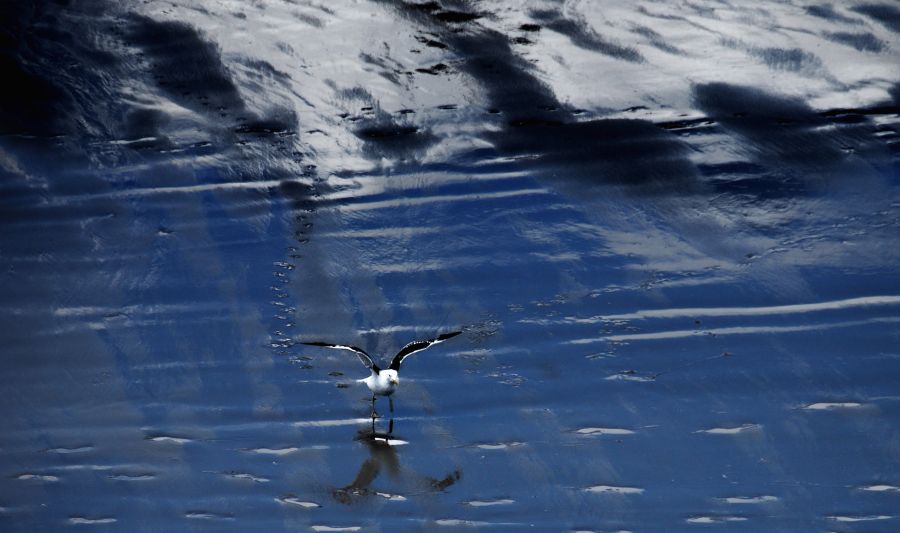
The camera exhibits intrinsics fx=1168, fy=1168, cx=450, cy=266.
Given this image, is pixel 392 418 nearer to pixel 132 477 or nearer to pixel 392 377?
pixel 392 377

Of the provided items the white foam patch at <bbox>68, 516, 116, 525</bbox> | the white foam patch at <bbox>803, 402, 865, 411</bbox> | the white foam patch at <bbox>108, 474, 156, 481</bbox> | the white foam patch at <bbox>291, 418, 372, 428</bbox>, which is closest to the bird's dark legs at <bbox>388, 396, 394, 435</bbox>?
the white foam patch at <bbox>291, 418, 372, 428</bbox>

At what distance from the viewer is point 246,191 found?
23.5 feet

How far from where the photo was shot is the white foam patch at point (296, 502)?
5.03 m

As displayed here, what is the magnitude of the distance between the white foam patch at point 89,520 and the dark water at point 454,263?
30 mm

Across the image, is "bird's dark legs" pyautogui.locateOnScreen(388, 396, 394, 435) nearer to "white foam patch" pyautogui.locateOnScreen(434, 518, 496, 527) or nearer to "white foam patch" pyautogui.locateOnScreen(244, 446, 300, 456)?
"white foam patch" pyautogui.locateOnScreen(244, 446, 300, 456)

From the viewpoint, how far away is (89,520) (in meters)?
5.09

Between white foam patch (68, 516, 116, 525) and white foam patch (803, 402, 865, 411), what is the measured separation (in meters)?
3.18

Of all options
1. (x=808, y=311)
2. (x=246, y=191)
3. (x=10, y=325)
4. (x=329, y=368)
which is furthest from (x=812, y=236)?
(x=10, y=325)

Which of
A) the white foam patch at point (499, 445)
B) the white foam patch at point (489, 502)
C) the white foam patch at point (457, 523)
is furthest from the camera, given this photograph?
the white foam patch at point (499, 445)

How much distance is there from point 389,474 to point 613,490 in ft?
3.21

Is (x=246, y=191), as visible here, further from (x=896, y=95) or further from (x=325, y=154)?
(x=896, y=95)

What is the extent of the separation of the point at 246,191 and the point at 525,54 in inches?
83.6

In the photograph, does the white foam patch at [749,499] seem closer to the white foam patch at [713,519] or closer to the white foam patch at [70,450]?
the white foam patch at [713,519]

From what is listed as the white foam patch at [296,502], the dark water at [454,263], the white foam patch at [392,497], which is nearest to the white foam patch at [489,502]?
the dark water at [454,263]
